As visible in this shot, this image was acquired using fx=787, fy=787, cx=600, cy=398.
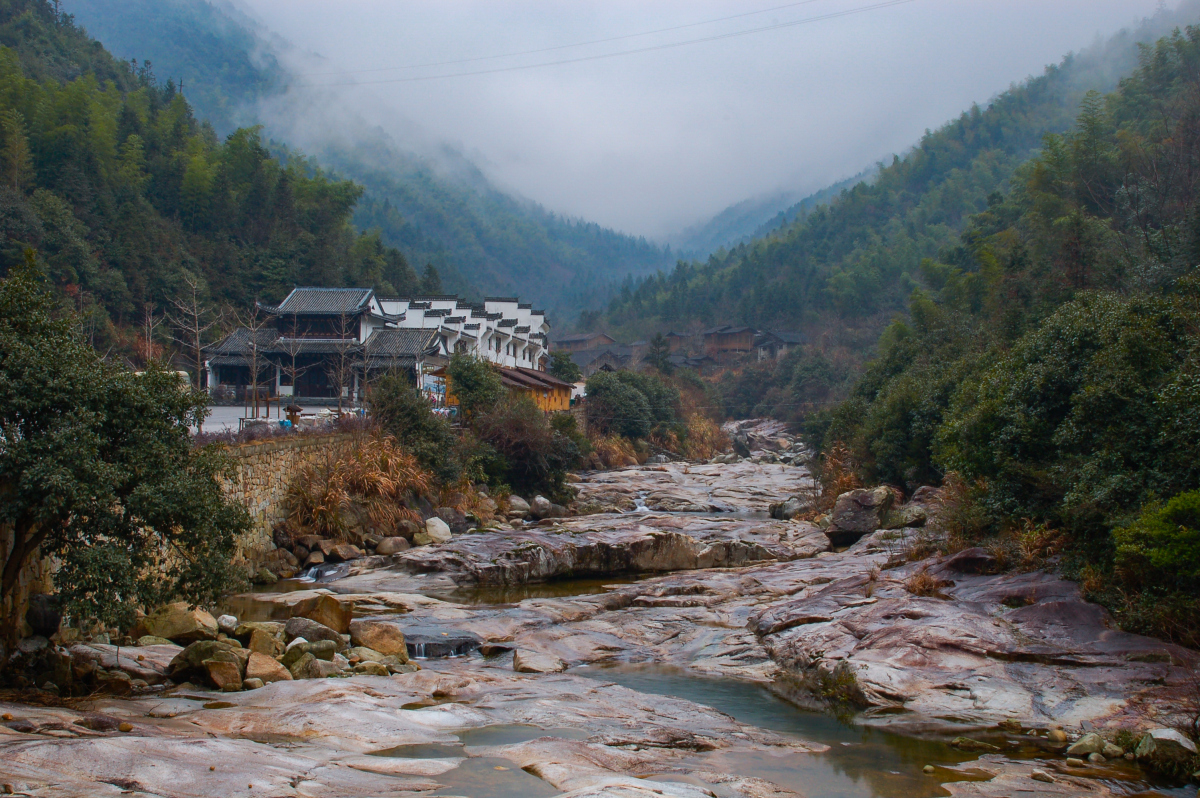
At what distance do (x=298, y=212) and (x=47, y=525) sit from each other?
6551 centimetres

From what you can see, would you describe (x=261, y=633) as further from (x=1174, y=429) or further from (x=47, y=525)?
(x=1174, y=429)

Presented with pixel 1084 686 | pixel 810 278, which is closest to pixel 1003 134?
pixel 810 278

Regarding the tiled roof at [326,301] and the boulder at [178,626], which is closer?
the boulder at [178,626]

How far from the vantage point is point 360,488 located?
22.7 m

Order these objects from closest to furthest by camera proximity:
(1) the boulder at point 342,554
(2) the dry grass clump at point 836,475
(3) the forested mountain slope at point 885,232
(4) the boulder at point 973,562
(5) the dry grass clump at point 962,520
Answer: (4) the boulder at point 973,562 < (5) the dry grass clump at point 962,520 < (1) the boulder at point 342,554 < (2) the dry grass clump at point 836,475 < (3) the forested mountain slope at point 885,232

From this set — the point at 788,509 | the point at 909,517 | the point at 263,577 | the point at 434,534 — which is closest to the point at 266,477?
the point at 263,577

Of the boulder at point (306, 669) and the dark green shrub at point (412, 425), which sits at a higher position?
the dark green shrub at point (412, 425)

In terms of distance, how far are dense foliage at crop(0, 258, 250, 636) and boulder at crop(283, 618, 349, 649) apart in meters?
2.69

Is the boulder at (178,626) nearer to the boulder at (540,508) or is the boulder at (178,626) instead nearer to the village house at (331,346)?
the boulder at (540,508)

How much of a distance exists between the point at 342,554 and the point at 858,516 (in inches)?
555

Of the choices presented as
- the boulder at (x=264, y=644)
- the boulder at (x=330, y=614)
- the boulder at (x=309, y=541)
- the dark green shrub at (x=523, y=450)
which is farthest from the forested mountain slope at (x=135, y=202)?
the boulder at (x=264, y=644)

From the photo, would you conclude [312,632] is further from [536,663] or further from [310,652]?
[536,663]

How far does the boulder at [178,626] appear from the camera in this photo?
37.9 feet

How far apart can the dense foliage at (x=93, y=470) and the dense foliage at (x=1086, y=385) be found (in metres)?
11.4
